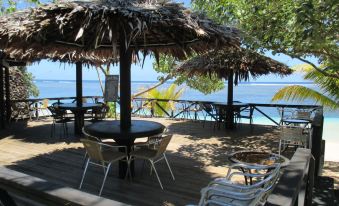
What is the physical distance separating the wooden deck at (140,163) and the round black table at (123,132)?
0.54 meters

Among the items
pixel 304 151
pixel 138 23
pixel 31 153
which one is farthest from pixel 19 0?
pixel 304 151

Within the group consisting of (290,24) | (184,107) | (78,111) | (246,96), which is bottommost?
(246,96)

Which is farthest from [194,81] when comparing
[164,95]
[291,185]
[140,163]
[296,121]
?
[291,185]

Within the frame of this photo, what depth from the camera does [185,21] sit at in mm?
4238

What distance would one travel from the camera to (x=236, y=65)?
8.76m

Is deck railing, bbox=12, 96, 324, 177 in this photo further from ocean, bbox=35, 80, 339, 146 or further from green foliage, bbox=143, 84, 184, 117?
ocean, bbox=35, 80, 339, 146

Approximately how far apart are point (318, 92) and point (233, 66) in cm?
250

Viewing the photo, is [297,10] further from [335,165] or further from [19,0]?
[19,0]

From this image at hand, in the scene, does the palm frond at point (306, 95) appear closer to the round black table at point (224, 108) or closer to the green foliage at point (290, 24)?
the round black table at point (224, 108)

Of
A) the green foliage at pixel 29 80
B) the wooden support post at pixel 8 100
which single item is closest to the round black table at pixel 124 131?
the wooden support post at pixel 8 100

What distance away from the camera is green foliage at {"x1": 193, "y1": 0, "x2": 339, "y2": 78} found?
14.1ft

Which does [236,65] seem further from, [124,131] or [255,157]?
[255,157]

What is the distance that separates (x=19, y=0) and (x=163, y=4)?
6.41m

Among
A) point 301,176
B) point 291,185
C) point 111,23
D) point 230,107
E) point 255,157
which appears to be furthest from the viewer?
point 230,107
